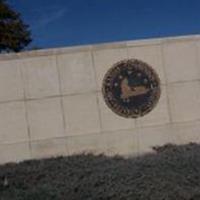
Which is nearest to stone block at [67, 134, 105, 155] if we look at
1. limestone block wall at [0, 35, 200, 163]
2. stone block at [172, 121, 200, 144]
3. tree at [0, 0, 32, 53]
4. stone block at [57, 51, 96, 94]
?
limestone block wall at [0, 35, 200, 163]

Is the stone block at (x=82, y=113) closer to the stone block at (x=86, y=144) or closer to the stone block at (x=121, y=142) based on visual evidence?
the stone block at (x=86, y=144)

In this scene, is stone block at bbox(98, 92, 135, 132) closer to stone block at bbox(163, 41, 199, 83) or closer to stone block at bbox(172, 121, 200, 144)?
stone block at bbox(172, 121, 200, 144)

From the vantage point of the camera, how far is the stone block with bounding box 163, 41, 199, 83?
39.2 ft

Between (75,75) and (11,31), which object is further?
(11,31)

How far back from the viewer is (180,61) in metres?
12.0

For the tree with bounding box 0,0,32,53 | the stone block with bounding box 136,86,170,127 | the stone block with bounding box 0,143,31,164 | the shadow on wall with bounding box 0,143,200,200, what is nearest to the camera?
the shadow on wall with bounding box 0,143,200,200

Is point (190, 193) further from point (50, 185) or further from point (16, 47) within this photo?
point (16, 47)

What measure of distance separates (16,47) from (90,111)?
64.1ft

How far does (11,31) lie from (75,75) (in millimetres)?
19843

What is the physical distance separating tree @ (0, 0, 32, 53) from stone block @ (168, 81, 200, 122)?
62.5ft

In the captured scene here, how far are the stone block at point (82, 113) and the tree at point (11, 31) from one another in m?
18.9

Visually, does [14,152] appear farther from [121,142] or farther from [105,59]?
[105,59]

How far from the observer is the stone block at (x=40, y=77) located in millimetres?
11633

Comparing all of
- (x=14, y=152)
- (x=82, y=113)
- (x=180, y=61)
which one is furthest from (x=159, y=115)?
(x=14, y=152)
